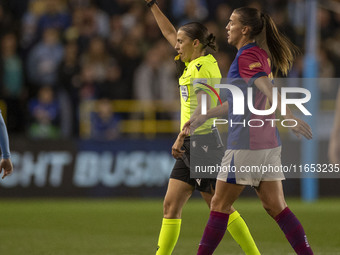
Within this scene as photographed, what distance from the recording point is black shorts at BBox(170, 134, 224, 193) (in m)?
6.97

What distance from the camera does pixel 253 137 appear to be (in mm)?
6383

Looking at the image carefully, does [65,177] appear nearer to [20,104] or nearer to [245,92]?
[20,104]

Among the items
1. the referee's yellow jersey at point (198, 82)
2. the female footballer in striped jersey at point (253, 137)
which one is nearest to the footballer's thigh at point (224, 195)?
the female footballer in striped jersey at point (253, 137)

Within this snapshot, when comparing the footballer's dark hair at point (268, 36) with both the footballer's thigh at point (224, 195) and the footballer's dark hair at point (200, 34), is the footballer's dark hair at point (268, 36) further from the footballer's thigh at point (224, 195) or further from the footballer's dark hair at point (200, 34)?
the footballer's thigh at point (224, 195)

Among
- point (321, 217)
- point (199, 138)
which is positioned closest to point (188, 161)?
point (199, 138)

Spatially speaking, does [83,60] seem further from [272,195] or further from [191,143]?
[272,195]

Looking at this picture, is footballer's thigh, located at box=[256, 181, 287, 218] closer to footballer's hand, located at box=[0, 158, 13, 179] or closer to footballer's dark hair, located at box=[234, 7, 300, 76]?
footballer's dark hair, located at box=[234, 7, 300, 76]

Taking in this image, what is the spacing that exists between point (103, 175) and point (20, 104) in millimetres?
2273

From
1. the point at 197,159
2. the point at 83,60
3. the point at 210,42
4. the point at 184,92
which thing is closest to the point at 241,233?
the point at 197,159

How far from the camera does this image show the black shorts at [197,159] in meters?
6.97

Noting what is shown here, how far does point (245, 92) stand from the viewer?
6379mm

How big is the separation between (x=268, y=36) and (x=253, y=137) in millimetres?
830

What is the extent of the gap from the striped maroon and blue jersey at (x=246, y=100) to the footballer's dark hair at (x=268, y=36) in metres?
0.14

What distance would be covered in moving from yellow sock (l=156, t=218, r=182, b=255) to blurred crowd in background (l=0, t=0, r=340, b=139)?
31.2 feet
